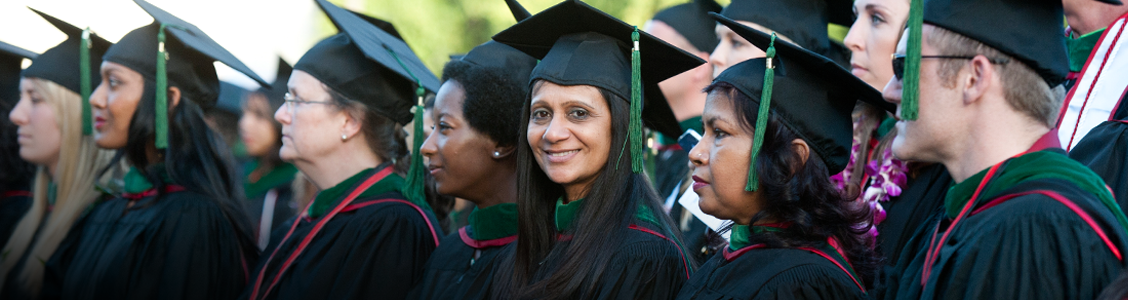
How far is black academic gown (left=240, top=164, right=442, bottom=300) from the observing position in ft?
11.2

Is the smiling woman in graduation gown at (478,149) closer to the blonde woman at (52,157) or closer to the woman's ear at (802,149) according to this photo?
the woman's ear at (802,149)

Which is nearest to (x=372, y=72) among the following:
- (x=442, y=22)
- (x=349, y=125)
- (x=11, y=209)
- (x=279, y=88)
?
(x=349, y=125)

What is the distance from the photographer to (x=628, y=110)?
2.65 meters

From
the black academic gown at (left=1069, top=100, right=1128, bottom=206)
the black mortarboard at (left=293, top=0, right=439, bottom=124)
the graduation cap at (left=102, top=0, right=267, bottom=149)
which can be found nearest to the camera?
the black academic gown at (left=1069, top=100, right=1128, bottom=206)

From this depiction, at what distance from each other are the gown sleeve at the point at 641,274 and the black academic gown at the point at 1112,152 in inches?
46.6

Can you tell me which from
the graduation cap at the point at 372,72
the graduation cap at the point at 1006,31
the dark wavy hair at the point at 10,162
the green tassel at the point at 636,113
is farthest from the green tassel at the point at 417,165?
the dark wavy hair at the point at 10,162

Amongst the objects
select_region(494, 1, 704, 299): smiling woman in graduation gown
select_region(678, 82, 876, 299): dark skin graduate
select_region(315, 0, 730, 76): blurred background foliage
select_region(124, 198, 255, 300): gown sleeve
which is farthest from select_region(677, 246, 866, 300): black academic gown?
select_region(315, 0, 730, 76): blurred background foliage

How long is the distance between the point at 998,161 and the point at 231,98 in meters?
7.34

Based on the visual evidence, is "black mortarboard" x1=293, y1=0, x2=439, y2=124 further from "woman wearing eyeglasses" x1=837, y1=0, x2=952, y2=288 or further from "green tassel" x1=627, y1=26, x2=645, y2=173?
"woman wearing eyeglasses" x1=837, y1=0, x2=952, y2=288

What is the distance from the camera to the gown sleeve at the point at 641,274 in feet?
7.91

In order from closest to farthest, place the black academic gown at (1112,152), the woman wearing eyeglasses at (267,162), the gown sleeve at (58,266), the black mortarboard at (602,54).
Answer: the black academic gown at (1112,152) < the black mortarboard at (602,54) < the gown sleeve at (58,266) < the woman wearing eyeglasses at (267,162)

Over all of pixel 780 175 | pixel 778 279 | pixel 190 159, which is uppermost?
pixel 780 175

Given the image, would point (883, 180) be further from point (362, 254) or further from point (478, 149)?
point (362, 254)

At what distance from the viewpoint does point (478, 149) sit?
129 inches
